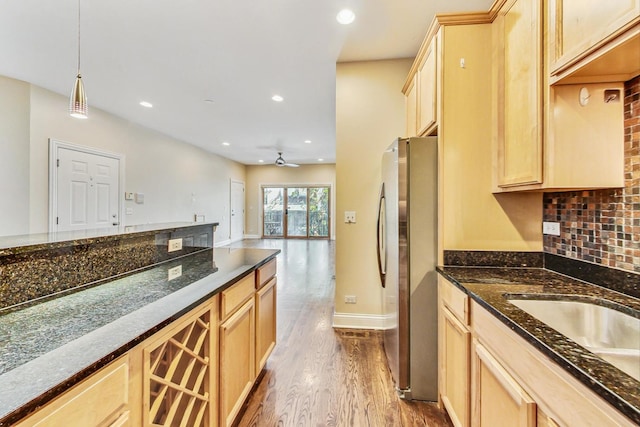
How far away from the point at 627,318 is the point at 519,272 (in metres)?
0.55

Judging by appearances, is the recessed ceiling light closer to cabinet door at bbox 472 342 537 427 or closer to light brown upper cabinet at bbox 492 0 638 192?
light brown upper cabinet at bbox 492 0 638 192

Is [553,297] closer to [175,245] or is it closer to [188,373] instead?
[188,373]

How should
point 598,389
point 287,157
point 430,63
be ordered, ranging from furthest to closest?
point 287,157 < point 430,63 < point 598,389

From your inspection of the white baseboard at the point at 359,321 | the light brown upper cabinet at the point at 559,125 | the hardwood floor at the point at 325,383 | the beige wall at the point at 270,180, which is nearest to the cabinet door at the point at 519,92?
the light brown upper cabinet at the point at 559,125

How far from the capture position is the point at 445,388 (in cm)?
161

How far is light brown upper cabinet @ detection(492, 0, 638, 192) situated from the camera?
124 cm

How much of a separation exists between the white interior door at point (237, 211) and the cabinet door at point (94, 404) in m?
8.05

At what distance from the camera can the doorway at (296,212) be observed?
373 inches

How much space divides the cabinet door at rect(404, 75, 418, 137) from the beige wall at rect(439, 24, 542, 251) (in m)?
0.61

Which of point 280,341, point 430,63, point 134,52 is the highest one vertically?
point 134,52

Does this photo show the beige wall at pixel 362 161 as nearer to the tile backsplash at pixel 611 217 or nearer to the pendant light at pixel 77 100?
the tile backsplash at pixel 611 217

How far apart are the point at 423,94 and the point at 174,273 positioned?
209 cm

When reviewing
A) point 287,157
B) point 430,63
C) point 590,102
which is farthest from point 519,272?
point 287,157

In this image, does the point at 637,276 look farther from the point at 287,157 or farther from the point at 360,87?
the point at 287,157
